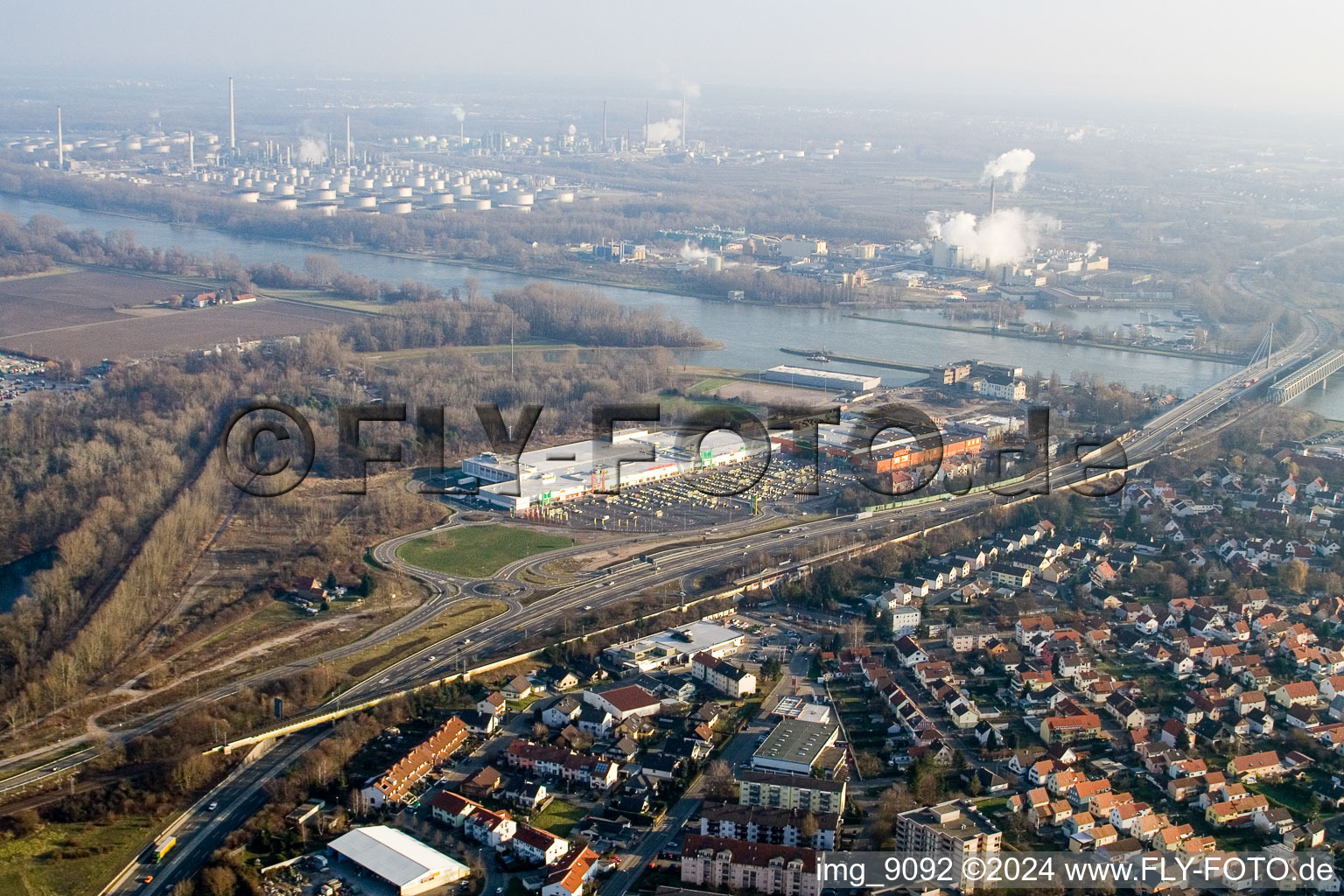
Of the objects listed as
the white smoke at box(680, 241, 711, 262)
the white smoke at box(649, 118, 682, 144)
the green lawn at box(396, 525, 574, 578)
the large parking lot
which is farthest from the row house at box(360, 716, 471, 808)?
the white smoke at box(649, 118, 682, 144)

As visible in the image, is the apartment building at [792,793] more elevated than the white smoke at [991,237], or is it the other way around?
the white smoke at [991,237]

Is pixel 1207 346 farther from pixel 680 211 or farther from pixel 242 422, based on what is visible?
pixel 680 211

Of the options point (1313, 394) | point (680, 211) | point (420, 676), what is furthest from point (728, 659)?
point (680, 211)

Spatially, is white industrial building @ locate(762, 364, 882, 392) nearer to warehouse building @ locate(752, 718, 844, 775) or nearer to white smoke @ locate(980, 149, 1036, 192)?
warehouse building @ locate(752, 718, 844, 775)

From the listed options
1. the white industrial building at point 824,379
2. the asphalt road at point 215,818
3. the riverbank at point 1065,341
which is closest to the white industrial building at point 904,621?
the asphalt road at point 215,818

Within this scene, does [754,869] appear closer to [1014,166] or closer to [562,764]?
[562,764]

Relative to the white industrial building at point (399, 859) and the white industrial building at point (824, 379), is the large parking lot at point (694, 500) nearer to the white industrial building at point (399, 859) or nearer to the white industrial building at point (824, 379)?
the white industrial building at point (824, 379)
